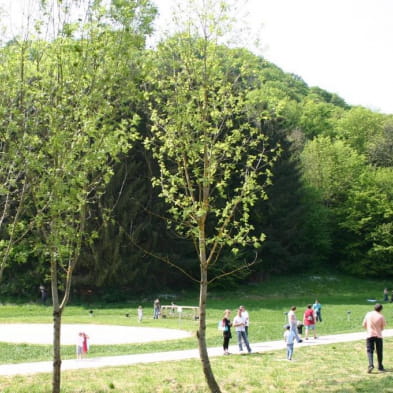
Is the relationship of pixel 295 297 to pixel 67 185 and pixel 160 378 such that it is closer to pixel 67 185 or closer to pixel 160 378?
pixel 160 378

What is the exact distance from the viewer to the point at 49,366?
637 inches

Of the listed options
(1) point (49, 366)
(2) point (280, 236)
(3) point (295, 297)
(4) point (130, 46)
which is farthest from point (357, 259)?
(4) point (130, 46)

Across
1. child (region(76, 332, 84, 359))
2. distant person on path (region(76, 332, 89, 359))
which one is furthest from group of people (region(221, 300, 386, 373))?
child (region(76, 332, 84, 359))

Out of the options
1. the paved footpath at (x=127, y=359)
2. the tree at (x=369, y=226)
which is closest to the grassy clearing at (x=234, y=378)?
the paved footpath at (x=127, y=359)

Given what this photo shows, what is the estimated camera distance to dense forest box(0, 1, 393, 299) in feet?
34.1

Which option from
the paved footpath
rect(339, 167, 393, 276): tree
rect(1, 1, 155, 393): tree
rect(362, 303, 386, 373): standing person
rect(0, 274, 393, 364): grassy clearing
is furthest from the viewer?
rect(339, 167, 393, 276): tree

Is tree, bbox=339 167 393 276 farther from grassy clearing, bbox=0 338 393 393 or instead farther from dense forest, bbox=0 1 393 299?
grassy clearing, bbox=0 338 393 393

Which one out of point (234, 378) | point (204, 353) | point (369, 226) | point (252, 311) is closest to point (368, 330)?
point (234, 378)

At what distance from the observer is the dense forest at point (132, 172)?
34.1 feet

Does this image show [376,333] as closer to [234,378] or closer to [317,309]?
[234,378]

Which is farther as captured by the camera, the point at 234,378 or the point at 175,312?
the point at 175,312

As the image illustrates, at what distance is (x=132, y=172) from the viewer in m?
44.9

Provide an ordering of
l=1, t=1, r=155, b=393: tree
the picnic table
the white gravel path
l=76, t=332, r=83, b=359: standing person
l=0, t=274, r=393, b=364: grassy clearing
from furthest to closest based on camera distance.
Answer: the picnic table < the white gravel path < l=0, t=274, r=393, b=364: grassy clearing < l=76, t=332, r=83, b=359: standing person < l=1, t=1, r=155, b=393: tree

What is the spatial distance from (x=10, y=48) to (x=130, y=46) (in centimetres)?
216
